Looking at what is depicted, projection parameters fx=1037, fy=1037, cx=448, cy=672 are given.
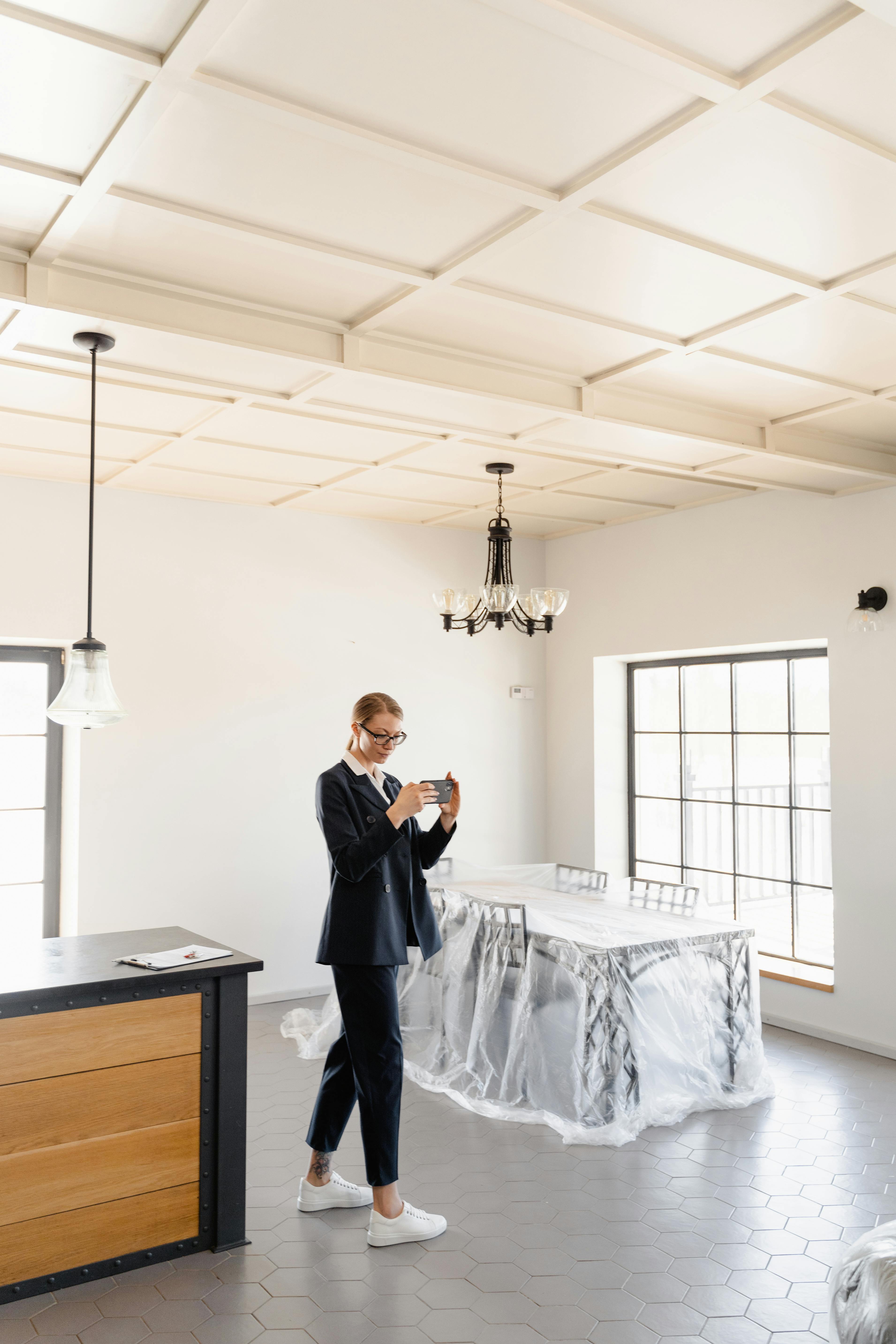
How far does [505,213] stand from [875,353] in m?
1.60

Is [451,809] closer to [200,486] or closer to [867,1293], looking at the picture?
[867,1293]

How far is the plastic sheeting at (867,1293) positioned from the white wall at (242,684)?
4.14 m

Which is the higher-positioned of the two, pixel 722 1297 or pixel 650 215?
pixel 650 215

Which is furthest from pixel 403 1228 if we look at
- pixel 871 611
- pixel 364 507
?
pixel 364 507

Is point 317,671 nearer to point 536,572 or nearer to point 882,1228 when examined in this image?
point 536,572

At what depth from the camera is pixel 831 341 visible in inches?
134

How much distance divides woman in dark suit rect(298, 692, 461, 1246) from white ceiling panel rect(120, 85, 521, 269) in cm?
131

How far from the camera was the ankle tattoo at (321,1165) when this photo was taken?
3270 millimetres

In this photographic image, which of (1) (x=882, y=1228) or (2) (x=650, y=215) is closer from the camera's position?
(1) (x=882, y=1228)

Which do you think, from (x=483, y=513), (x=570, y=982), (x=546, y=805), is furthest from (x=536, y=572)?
(x=570, y=982)

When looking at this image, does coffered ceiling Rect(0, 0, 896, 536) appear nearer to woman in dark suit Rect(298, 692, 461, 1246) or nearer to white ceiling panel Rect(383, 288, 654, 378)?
white ceiling panel Rect(383, 288, 654, 378)

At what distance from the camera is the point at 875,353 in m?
3.53

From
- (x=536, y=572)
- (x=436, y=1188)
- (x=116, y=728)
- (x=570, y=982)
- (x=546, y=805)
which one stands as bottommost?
(x=436, y=1188)

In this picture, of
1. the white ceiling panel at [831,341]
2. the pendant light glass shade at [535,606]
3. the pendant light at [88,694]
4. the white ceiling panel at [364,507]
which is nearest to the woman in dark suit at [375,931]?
the pendant light at [88,694]
